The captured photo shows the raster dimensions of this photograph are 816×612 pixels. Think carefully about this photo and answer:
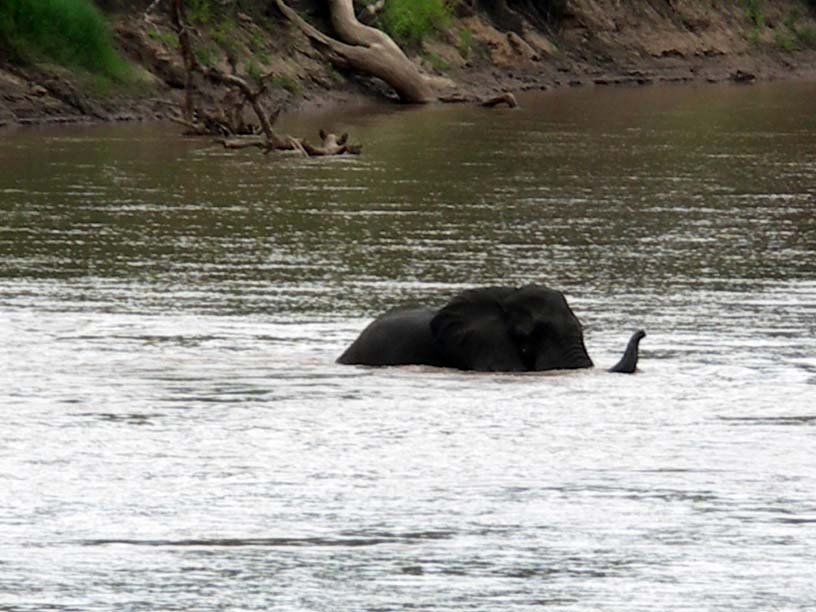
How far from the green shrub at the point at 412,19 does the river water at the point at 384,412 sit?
20.0m

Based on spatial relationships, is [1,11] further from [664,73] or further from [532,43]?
[664,73]

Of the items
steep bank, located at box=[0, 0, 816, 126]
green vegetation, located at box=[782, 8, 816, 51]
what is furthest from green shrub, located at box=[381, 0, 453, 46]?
green vegetation, located at box=[782, 8, 816, 51]

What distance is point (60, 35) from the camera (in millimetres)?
33781

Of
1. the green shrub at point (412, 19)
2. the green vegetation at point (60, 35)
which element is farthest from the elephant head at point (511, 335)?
the green shrub at point (412, 19)

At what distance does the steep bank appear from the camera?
33.4 m

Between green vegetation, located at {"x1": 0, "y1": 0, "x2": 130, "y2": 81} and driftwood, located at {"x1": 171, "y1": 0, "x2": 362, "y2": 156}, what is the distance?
123cm

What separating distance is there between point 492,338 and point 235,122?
1897 cm

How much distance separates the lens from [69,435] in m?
10.2

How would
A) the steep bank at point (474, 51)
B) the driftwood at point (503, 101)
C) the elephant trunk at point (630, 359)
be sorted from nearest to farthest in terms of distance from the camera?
the elephant trunk at point (630, 359), the steep bank at point (474, 51), the driftwood at point (503, 101)

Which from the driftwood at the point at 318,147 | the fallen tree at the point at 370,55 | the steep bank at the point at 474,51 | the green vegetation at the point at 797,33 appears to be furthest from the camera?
the green vegetation at the point at 797,33

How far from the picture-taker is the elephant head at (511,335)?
40.2 feet

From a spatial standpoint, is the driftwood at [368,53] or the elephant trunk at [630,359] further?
the driftwood at [368,53]

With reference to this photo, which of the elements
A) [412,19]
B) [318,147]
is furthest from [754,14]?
[318,147]

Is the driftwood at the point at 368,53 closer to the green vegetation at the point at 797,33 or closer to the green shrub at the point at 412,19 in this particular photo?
the green shrub at the point at 412,19
